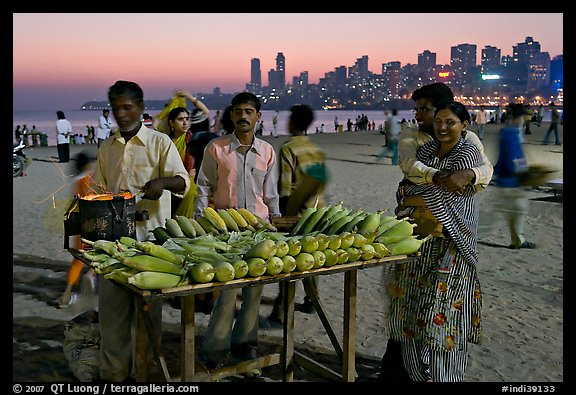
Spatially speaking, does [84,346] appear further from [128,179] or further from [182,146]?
[182,146]

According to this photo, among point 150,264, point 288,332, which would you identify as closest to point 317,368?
point 288,332

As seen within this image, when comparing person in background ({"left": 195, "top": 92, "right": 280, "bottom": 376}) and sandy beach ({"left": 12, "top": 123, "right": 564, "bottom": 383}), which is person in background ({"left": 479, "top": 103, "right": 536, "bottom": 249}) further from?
person in background ({"left": 195, "top": 92, "right": 280, "bottom": 376})

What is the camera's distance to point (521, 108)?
9797 millimetres

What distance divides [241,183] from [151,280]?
1.85 metres

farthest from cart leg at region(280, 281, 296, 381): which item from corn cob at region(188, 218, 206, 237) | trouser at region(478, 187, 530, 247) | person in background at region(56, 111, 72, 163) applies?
person in background at region(56, 111, 72, 163)

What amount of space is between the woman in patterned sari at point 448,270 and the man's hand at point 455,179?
6 centimetres

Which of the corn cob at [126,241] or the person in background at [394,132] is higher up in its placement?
the person in background at [394,132]

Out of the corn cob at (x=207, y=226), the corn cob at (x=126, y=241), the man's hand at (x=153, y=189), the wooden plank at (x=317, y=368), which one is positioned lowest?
the wooden plank at (x=317, y=368)

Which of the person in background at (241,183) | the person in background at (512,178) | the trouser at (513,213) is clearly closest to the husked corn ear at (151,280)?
the person in background at (241,183)

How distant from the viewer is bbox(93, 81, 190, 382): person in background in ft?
13.1

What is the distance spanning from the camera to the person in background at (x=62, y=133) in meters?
18.0

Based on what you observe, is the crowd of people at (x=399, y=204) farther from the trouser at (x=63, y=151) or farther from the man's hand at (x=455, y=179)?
the trouser at (x=63, y=151)

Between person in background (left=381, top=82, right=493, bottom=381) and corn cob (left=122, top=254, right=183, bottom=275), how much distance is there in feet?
5.82

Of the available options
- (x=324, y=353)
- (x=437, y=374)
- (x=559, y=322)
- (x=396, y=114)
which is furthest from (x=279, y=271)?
(x=396, y=114)
